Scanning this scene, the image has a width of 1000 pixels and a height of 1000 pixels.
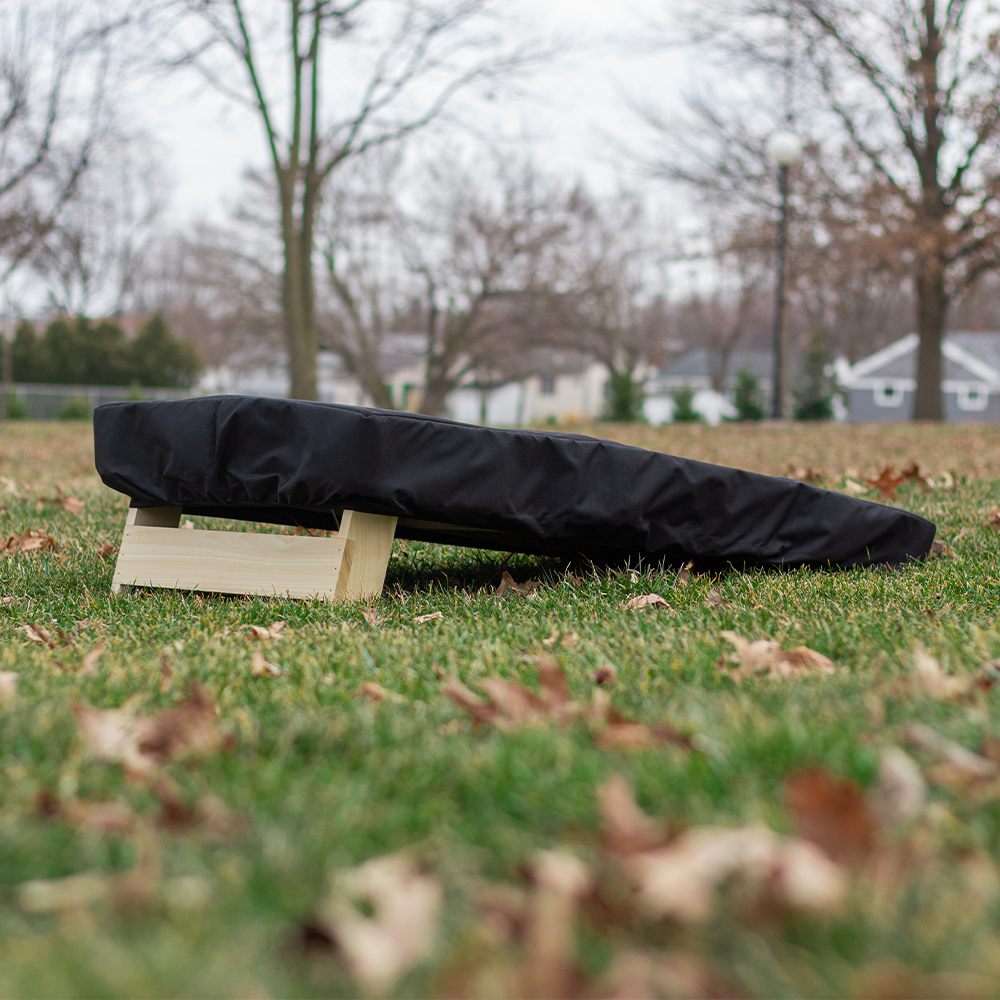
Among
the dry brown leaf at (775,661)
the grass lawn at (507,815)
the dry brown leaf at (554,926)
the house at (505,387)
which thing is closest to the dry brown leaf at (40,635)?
the grass lawn at (507,815)

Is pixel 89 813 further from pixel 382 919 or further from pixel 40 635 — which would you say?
pixel 40 635

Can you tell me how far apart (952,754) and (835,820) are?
1.27ft

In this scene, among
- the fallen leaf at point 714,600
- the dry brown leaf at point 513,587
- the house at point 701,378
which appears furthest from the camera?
the house at point 701,378

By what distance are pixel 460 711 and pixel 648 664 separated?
0.65 metres

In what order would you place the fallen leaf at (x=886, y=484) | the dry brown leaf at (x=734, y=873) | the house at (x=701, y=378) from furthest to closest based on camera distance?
the house at (x=701, y=378)
the fallen leaf at (x=886, y=484)
the dry brown leaf at (x=734, y=873)

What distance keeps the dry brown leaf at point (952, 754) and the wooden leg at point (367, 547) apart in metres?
2.31

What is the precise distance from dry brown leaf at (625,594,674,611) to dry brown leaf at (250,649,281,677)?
4.48 ft

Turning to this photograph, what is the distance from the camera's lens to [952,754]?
1.69 m

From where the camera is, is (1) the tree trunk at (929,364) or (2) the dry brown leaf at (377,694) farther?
(1) the tree trunk at (929,364)

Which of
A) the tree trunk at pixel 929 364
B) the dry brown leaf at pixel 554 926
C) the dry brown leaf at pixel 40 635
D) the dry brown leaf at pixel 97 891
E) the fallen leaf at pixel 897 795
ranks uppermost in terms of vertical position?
the tree trunk at pixel 929 364

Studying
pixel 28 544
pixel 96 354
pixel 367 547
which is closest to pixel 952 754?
pixel 367 547

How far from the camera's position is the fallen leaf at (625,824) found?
148 cm

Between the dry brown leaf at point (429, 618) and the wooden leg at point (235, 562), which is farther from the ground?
the wooden leg at point (235, 562)

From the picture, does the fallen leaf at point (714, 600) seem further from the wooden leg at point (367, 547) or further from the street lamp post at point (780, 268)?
the street lamp post at point (780, 268)
